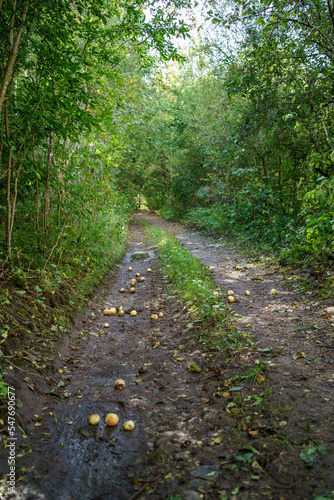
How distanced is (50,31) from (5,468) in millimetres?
4447

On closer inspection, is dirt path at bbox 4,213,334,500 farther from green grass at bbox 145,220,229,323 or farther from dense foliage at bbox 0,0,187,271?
dense foliage at bbox 0,0,187,271

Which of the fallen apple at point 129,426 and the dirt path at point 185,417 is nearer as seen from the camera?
the dirt path at point 185,417

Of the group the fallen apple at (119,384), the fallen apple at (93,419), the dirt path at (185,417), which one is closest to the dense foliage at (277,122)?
the dirt path at (185,417)

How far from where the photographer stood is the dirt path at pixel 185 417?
73.8 inches

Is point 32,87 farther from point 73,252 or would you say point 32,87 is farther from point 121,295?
point 121,295

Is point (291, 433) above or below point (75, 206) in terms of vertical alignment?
below

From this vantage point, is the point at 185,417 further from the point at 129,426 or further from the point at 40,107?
the point at 40,107

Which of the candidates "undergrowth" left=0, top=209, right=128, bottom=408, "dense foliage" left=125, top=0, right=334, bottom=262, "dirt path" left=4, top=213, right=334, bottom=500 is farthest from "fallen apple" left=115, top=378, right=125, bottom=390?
"dense foliage" left=125, top=0, right=334, bottom=262

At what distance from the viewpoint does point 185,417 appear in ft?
8.47

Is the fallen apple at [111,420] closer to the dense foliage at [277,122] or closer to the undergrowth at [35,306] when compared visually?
the undergrowth at [35,306]

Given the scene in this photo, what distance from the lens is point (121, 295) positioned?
245 inches

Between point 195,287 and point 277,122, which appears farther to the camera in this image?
point 277,122

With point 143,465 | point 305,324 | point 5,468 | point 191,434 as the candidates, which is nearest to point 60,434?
point 5,468

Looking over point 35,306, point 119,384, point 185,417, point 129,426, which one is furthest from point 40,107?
point 185,417
